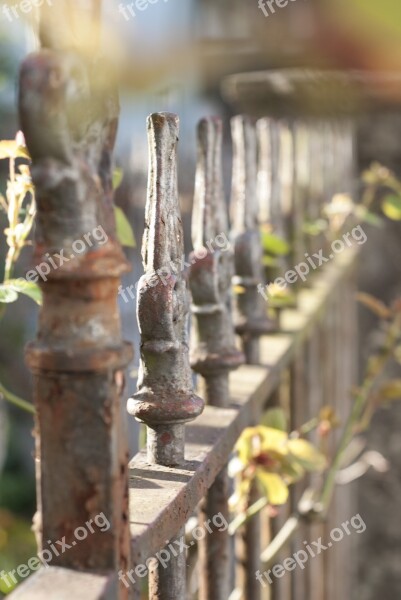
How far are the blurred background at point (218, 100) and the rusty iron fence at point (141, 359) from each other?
0.09m

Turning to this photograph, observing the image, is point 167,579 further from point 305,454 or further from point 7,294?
point 305,454

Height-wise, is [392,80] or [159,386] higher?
[392,80]

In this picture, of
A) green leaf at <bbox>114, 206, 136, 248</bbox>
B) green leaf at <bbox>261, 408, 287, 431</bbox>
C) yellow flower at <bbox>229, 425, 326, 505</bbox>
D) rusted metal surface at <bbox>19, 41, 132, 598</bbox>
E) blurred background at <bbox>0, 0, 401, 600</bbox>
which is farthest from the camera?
blurred background at <bbox>0, 0, 401, 600</bbox>

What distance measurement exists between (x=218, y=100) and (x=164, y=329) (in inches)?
444

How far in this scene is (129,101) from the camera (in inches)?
435

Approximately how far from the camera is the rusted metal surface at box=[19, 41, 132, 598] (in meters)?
0.69

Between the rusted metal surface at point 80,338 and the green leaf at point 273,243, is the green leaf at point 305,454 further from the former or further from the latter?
the rusted metal surface at point 80,338

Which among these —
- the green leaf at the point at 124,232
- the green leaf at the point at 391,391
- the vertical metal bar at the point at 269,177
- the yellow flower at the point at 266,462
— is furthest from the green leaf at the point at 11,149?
the green leaf at the point at 391,391

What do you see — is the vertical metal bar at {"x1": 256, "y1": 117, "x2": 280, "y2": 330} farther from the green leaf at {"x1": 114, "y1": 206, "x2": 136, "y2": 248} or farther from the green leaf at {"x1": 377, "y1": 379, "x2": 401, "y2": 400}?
the green leaf at {"x1": 114, "y1": 206, "x2": 136, "y2": 248}

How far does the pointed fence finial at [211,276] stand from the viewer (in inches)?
52.9

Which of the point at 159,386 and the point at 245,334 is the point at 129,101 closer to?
the point at 245,334

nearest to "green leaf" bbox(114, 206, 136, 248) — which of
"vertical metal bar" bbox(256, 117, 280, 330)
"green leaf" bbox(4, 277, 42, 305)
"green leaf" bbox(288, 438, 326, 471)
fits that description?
"green leaf" bbox(4, 277, 42, 305)

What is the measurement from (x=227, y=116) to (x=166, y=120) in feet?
35.9

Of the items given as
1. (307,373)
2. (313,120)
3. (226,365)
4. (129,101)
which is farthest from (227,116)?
(226,365)
